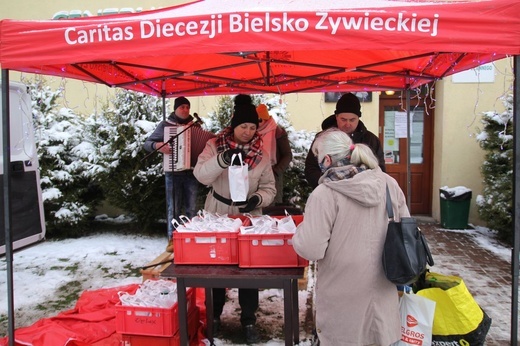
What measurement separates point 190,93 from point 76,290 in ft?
9.42

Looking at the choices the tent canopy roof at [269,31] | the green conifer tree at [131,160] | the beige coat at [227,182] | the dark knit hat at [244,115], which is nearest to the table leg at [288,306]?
the beige coat at [227,182]

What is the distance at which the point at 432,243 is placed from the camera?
697 centimetres

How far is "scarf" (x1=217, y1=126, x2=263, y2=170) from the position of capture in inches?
145

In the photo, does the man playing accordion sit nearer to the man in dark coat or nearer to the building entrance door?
the man in dark coat

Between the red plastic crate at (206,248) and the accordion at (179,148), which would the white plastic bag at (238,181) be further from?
the accordion at (179,148)

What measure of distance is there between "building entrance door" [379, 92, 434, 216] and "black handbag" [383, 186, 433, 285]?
21.8ft

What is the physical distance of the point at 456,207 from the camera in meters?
7.74

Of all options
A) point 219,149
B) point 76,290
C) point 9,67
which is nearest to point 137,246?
point 76,290

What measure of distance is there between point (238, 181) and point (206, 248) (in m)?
0.64

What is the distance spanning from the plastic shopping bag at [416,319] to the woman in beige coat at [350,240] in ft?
0.69

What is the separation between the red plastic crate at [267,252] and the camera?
2885 mm

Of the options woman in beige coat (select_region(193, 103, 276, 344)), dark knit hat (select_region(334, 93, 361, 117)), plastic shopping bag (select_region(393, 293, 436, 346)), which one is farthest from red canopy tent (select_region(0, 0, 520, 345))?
dark knit hat (select_region(334, 93, 361, 117))

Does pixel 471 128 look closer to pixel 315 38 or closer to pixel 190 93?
pixel 190 93

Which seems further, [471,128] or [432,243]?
[471,128]
